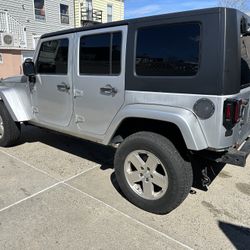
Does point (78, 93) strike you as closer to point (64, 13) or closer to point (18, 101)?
point (18, 101)

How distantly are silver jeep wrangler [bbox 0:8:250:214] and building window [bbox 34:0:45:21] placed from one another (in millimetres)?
16078

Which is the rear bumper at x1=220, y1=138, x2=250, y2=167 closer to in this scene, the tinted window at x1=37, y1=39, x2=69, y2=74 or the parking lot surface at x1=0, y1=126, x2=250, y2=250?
the parking lot surface at x1=0, y1=126, x2=250, y2=250

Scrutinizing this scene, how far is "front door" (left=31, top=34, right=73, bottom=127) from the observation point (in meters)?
3.93

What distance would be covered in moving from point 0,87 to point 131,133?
281 centimetres

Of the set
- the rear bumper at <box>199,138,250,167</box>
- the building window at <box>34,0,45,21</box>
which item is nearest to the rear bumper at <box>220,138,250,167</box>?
the rear bumper at <box>199,138,250,167</box>

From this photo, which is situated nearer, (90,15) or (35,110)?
(35,110)

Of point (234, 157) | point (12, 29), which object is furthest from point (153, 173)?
point (12, 29)

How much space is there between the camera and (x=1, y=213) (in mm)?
3123

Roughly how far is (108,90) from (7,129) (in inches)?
92.5

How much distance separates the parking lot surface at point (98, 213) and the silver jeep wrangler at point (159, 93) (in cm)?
29

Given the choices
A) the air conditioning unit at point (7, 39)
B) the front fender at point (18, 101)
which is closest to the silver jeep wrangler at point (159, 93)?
the front fender at point (18, 101)

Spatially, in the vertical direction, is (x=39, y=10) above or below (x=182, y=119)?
above

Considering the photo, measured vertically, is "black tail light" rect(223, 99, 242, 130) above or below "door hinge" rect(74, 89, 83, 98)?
below

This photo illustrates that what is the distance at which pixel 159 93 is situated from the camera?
2.92 metres
